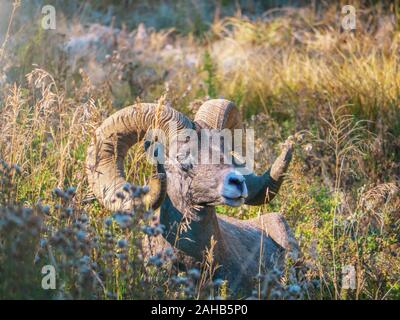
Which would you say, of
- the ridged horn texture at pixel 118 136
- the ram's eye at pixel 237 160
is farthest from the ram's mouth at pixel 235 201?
the ridged horn texture at pixel 118 136

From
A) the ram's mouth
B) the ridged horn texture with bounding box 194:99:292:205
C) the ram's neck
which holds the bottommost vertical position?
the ram's neck

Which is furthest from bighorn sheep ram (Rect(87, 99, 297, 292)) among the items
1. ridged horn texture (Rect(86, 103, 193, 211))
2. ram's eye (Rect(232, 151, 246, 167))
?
ram's eye (Rect(232, 151, 246, 167))

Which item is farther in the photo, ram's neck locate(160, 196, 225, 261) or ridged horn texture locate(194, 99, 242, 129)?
ridged horn texture locate(194, 99, 242, 129)

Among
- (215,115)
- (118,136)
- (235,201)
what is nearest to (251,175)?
(215,115)

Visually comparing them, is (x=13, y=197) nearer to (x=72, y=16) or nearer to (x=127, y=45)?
(x=127, y=45)

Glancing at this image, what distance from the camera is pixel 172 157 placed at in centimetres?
672

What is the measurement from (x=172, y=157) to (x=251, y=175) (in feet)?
2.50

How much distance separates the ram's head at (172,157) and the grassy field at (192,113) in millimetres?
187

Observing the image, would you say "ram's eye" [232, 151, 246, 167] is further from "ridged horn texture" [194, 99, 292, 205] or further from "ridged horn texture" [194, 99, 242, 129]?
"ridged horn texture" [194, 99, 242, 129]

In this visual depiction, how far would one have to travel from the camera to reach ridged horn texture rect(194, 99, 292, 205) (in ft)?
22.8

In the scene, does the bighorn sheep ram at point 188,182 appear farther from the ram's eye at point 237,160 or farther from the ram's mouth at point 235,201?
the ram's eye at point 237,160

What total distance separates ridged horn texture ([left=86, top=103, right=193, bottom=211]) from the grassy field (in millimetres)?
150

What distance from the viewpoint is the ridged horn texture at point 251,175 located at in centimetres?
694

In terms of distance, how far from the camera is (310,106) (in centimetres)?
1115
